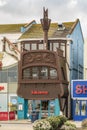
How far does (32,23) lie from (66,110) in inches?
754

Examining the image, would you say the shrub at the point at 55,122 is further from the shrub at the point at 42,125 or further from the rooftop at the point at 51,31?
the rooftop at the point at 51,31

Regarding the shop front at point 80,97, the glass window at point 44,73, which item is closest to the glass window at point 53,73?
the glass window at point 44,73

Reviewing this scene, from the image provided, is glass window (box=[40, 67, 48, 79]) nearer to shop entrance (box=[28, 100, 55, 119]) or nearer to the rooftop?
shop entrance (box=[28, 100, 55, 119])

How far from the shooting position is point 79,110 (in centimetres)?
6341

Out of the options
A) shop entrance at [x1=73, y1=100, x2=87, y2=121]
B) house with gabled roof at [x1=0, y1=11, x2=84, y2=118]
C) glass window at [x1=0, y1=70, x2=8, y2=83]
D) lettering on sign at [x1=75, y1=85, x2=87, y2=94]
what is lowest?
shop entrance at [x1=73, y1=100, x2=87, y2=121]

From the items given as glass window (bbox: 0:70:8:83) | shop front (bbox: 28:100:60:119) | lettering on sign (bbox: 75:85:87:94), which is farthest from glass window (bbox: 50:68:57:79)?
glass window (bbox: 0:70:8:83)

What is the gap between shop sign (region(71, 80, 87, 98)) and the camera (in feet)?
206

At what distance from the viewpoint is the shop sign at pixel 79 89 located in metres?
62.7

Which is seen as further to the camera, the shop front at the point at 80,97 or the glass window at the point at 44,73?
the glass window at the point at 44,73

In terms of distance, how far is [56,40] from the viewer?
225 feet

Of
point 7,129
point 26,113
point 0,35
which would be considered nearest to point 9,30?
point 0,35

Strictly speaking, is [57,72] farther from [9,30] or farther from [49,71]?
[9,30]

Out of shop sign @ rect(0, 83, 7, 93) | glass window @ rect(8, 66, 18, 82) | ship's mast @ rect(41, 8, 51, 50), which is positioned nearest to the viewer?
shop sign @ rect(0, 83, 7, 93)

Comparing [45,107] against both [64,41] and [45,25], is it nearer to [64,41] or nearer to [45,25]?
[64,41]
